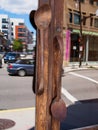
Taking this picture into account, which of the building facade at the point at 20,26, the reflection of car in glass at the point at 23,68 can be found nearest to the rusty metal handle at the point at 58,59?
the building facade at the point at 20,26

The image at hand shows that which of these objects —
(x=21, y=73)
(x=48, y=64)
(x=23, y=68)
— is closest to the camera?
(x=48, y=64)

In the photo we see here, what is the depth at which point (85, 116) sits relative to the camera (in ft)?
26.1

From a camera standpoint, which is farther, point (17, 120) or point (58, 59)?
point (17, 120)

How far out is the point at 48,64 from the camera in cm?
198

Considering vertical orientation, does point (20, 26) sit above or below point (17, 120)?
above

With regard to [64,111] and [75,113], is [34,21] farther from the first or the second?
[75,113]

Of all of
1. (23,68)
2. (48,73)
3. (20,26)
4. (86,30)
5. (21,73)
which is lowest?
(21,73)

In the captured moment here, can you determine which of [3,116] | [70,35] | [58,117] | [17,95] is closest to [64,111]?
[58,117]

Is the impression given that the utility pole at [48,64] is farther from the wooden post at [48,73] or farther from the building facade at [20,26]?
the building facade at [20,26]

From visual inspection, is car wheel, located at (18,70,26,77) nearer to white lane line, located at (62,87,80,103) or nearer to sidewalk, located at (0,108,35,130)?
white lane line, located at (62,87,80,103)

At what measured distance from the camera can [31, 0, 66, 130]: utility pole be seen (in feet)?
6.42

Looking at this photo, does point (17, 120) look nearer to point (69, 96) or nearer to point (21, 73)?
point (69, 96)

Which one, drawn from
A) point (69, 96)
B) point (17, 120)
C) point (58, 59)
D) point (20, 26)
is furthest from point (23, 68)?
point (58, 59)

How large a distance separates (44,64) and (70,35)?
31.4 m
